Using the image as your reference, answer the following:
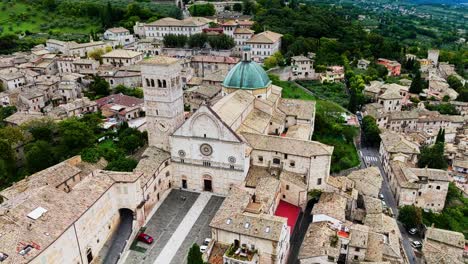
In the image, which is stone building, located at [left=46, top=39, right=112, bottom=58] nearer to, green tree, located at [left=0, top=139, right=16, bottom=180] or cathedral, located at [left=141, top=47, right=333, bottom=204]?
green tree, located at [left=0, top=139, right=16, bottom=180]

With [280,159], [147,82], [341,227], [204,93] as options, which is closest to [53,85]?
[204,93]

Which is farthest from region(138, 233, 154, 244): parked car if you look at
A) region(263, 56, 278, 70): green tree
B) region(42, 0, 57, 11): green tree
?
region(42, 0, 57, 11): green tree

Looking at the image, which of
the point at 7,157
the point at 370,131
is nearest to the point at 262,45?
the point at 370,131

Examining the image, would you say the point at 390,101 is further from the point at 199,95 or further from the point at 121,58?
the point at 121,58

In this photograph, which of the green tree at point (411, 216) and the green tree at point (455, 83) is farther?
the green tree at point (455, 83)

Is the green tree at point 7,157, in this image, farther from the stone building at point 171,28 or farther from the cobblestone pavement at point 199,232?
the stone building at point 171,28

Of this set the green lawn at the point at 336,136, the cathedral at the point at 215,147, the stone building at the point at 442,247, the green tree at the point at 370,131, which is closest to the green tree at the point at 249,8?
the green lawn at the point at 336,136

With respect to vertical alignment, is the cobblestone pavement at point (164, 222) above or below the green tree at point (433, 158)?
above
